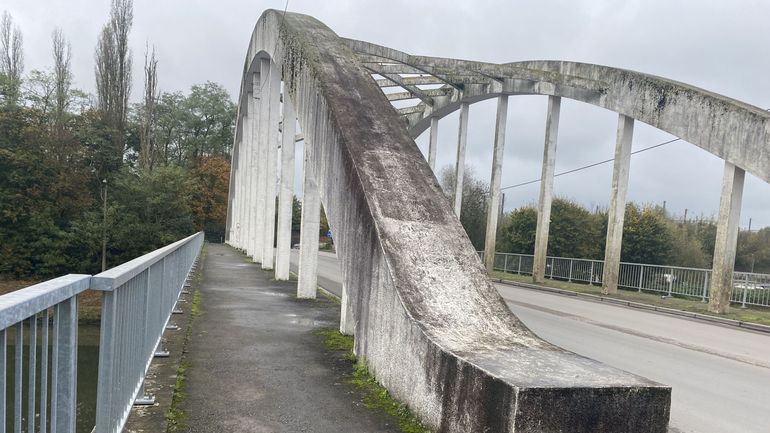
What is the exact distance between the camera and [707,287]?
61.9ft

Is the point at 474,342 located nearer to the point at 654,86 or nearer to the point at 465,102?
the point at 654,86

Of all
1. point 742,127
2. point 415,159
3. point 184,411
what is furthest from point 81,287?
point 742,127

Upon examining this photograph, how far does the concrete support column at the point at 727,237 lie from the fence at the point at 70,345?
15597 millimetres

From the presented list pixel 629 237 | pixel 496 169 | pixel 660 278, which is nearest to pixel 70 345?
pixel 660 278

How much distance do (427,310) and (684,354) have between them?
6.29 metres

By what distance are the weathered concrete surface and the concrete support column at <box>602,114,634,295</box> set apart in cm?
1483

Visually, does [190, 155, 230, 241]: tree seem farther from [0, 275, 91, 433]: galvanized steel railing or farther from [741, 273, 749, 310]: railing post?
[0, 275, 91, 433]: galvanized steel railing

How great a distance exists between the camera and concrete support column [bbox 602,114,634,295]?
19.8m

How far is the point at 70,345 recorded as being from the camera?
2.12m

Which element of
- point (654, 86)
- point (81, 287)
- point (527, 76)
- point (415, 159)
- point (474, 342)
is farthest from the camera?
point (527, 76)

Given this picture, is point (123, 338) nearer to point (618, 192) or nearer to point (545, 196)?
point (618, 192)

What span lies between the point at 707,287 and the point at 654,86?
688 cm

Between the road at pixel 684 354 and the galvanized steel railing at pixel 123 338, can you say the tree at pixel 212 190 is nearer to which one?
the road at pixel 684 354

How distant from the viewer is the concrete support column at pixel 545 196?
23391 millimetres
